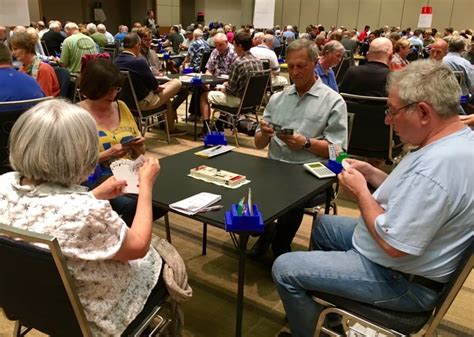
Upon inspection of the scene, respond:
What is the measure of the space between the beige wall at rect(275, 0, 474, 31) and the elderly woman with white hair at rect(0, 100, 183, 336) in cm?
2003

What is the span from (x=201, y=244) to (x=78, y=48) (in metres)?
4.45

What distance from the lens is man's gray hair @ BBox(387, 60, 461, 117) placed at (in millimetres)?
1442

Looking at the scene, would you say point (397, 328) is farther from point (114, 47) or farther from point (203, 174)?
point (114, 47)

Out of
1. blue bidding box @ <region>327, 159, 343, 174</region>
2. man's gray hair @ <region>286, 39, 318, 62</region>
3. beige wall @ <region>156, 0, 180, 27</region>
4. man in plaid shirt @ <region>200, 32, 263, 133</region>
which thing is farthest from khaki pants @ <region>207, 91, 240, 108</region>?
beige wall @ <region>156, 0, 180, 27</region>

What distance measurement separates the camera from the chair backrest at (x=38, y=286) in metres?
1.15

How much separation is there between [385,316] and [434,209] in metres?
0.45

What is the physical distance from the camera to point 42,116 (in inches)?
48.0

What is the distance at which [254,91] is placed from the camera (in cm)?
507

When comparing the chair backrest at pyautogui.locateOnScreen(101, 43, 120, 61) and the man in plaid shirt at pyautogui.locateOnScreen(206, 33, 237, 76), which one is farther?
the chair backrest at pyautogui.locateOnScreen(101, 43, 120, 61)

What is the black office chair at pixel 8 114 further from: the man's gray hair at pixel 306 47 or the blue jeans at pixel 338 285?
the blue jeans at pixel 338 285

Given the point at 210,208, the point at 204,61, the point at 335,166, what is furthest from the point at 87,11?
the point at 210,208

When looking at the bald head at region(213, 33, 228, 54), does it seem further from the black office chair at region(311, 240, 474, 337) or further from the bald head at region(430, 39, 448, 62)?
the black office chair at region(311, 240, 474, 337)

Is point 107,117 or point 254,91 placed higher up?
point 107,117

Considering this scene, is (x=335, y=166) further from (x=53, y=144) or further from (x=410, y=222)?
(x=53, y=144)
